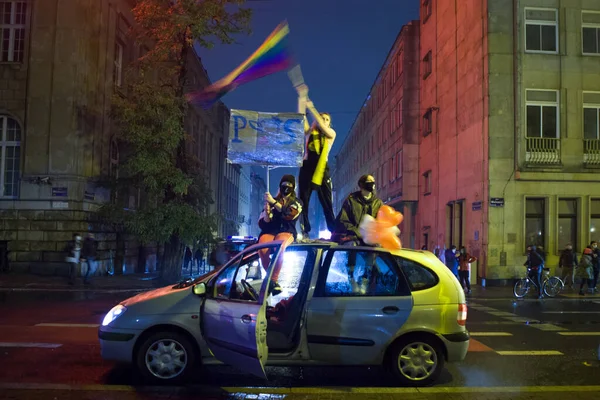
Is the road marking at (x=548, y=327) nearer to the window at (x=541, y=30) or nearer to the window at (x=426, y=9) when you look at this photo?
the window at (x=541, y=30)

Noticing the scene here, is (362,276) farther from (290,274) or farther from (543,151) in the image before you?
(543,151)

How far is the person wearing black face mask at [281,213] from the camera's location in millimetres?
7516

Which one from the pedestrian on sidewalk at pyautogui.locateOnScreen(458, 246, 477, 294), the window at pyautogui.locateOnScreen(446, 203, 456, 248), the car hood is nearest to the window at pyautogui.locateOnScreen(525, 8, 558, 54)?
the window at pyautogui.locateOnScreen(446, 203, 456, 248)

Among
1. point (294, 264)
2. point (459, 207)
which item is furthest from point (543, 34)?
point (294, 264)

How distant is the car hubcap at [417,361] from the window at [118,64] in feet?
67.6

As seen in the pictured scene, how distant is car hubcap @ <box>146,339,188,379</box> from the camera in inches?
226

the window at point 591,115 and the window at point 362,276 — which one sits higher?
the window at point 591,115

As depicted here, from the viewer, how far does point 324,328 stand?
18.6 ft

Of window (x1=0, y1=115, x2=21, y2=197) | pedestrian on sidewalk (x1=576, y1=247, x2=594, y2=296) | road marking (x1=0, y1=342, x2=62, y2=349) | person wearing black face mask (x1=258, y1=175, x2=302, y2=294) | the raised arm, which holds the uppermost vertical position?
window (x1=0, y1=115, x2=21, y2=197)

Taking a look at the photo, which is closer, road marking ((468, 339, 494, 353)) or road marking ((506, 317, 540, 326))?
road marking ((468, 339, 494, 353))

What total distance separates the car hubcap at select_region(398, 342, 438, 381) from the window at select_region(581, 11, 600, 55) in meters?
20.7

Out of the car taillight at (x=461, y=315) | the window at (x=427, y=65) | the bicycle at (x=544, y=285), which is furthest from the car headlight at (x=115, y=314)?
the window at (x=427, y=65)

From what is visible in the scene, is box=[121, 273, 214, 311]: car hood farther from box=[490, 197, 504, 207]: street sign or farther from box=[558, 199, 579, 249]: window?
box=[558, 199, 579, 249]: window

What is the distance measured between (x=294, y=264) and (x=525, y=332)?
6055 millimetres
